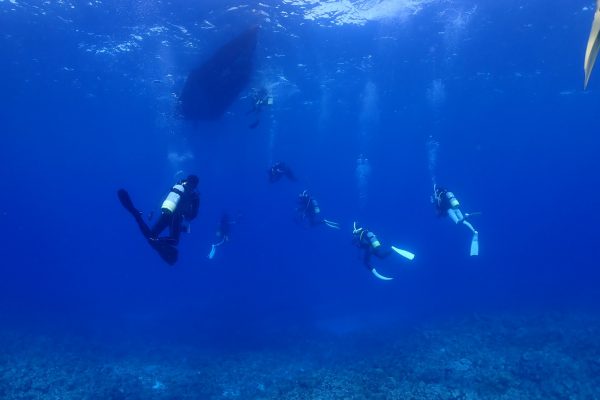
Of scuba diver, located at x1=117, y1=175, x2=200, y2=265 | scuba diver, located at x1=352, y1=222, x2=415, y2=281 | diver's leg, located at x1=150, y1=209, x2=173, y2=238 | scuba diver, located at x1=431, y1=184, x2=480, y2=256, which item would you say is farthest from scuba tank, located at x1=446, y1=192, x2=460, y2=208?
diver's leg, located at x1=150, y1=209, x2=173, y2=238

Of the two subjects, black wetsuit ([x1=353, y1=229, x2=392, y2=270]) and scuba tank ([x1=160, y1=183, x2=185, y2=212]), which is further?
black wetsuit ([x1=353, y1=229, x2=392, y2=270])

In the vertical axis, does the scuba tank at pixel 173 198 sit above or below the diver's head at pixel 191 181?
below

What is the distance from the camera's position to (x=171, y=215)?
6922 mm

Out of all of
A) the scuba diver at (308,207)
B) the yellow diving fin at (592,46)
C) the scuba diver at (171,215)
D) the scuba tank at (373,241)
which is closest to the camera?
the yellow diving fin at (592,46)

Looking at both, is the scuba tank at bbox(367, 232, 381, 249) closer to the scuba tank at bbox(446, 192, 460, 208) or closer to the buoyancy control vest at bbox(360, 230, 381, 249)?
the buoyancy control vest at bbox(360, 230, 381, 249)

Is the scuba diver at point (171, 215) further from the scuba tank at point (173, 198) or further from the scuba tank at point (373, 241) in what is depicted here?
the scuba tank at point (373, 241)


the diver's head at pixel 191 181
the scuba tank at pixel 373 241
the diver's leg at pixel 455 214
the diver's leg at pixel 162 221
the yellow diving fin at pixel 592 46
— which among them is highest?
the diver's leg at pixel 455 214

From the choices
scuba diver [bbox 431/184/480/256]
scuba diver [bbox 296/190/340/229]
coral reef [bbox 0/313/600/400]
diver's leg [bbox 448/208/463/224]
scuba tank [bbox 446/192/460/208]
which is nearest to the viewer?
coral reef [bbox 0/313/600/400]

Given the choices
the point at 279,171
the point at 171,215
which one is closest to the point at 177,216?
the point at 171,215

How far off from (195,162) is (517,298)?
38.0 meters

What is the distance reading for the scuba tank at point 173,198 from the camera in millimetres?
6840

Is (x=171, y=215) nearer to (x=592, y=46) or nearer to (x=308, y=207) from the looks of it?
(x=592, y=46)

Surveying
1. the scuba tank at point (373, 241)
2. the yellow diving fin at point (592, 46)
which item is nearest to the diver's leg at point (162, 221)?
the yellow diving fin at point (592, 46)

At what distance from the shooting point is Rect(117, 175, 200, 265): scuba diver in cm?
655
